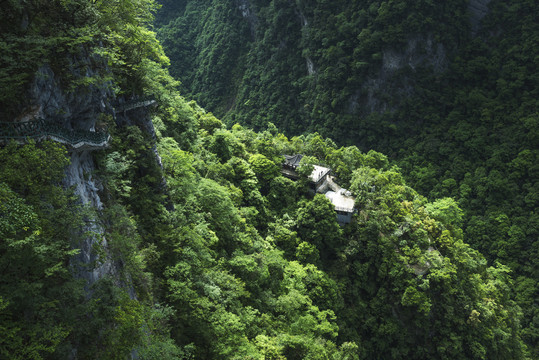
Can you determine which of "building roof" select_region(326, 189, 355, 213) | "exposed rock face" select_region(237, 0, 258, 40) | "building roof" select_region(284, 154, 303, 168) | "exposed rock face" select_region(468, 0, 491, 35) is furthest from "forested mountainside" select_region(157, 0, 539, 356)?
"building roof" select_region(284, 154, 303, 168)

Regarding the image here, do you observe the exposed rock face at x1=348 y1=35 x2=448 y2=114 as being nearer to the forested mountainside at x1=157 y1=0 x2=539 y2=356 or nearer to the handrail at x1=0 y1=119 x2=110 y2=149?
the forested mountainside at x1=157 y1=0 x2=539 y2=356

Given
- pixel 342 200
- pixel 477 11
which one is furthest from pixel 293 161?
pixel 477 11

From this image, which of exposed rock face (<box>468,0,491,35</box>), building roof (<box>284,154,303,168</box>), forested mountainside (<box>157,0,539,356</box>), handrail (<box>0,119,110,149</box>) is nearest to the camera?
handrail (<box>0,119,110,149</box>)

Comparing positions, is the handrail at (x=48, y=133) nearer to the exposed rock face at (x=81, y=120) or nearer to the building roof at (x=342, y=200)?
the exposed rock face at (x=81, y=120)

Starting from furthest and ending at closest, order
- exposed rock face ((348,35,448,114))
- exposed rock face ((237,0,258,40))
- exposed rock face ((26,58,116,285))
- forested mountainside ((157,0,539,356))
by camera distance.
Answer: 1. exposed rock face ((237,0,258,40))
2. exposed rock face ((348,35,448,114))
3. forested mountainside ((157,0,539,356))
4. exposed rock face ((26,58,116,285))

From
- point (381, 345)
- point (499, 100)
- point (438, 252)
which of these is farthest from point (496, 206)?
point (381, 345)

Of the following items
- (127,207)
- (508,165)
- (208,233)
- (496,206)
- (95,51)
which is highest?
(95,51)

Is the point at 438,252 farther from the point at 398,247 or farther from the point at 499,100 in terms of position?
the point at 499,100
